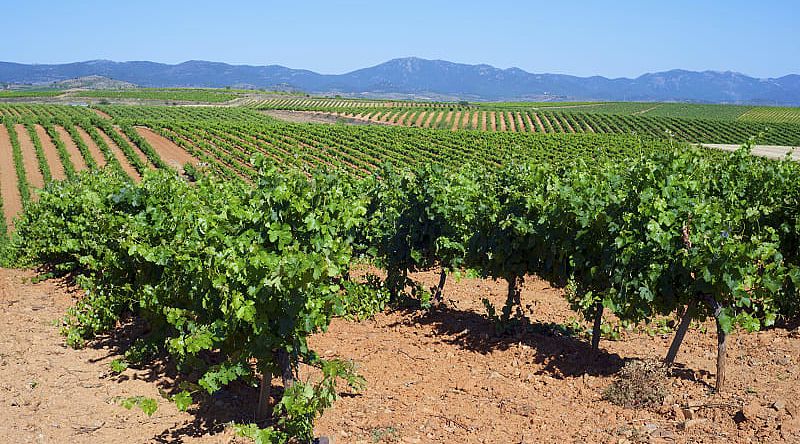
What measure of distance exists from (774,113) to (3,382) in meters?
130

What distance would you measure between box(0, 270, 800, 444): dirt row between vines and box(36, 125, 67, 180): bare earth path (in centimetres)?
2763

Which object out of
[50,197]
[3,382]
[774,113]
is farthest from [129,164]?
[774,113]

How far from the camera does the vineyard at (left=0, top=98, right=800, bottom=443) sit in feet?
18.5

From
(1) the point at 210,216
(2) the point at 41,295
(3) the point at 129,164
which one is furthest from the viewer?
(3) the point at 129,164

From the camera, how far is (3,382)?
7.16 metres

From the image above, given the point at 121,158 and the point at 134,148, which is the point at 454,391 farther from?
the point at 134,148

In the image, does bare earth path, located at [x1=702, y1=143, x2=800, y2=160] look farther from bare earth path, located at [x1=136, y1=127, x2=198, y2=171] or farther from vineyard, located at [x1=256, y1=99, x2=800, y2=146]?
bare earth path, located at [x1=136, y1=127, x2=198, y2=171]

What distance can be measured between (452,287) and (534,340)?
11.9 feet

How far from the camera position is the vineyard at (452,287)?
563 cm

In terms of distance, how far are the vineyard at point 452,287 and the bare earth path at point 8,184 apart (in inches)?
615

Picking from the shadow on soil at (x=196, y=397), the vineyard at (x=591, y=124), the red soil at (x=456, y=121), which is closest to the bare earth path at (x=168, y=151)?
the shadow on soil at (x=196, y=397)

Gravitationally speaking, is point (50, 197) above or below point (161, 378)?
above

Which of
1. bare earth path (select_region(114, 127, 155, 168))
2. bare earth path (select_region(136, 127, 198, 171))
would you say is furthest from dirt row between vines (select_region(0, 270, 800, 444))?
bare earth path (select_region(114, 127, 155, 168))

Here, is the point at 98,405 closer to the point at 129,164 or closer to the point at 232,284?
the point at 232,284
